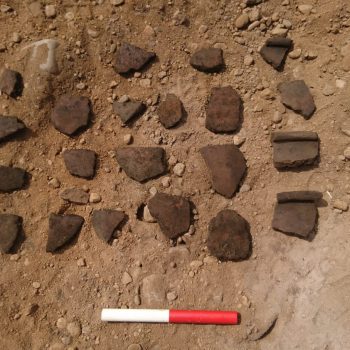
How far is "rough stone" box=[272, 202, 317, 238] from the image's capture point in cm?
220

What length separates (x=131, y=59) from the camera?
252 centimetres

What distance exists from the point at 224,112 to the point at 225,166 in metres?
0.32

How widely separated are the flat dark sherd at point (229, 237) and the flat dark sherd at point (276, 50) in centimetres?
94

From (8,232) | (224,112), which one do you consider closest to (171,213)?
(224,112)

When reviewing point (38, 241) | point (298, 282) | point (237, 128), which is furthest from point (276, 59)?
point (38, 241)

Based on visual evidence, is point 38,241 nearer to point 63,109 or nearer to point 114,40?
point 63,109

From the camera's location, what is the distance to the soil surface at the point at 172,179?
7.13ft

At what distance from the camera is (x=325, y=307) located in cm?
214

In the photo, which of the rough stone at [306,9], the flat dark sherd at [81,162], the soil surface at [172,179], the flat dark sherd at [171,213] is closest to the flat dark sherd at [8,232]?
the soil surface at [172,179]

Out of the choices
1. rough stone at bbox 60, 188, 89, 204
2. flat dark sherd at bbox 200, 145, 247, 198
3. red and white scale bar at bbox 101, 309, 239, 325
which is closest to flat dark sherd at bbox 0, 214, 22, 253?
rough stone at bbox 60, 188, 89, 204

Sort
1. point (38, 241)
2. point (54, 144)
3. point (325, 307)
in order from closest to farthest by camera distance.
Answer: point (325, 307)
point (38, 241)
point (54, 144)

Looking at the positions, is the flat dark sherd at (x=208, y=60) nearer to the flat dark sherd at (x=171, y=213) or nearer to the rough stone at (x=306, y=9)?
the rough stone at (x=306, y=9)

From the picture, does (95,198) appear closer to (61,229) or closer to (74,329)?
(61,229)

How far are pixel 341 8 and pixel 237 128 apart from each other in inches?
38.1
